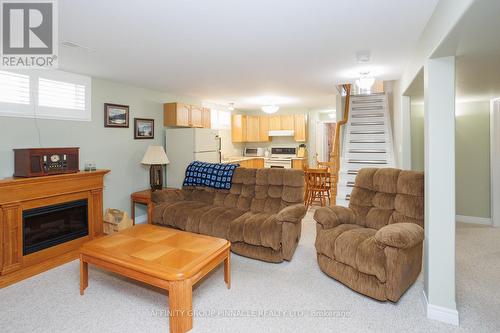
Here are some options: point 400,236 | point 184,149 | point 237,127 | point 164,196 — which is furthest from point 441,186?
point 237,127

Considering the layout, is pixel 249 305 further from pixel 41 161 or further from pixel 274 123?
pixel 274 123

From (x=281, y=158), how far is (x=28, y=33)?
605cm

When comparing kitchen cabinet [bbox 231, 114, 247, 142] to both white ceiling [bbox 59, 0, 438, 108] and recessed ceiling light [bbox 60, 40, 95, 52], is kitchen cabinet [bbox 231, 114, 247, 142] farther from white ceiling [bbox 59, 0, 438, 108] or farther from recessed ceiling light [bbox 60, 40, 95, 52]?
recessed ceiling light [bbox 60, 40, 95, 52]

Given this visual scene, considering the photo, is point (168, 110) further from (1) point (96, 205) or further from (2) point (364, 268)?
(2) point (364, 268)

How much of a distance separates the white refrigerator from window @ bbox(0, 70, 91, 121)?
146 centimetres

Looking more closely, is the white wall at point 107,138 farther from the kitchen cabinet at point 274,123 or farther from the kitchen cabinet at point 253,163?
the kitchen cabinet at point 274,123

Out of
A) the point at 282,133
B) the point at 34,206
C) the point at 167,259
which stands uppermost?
the point at 282,133

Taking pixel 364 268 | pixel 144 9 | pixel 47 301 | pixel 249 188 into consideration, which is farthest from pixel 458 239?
pixel 47 301

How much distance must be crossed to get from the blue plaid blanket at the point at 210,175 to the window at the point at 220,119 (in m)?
2.56

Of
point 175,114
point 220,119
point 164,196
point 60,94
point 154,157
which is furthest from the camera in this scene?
point 220,119

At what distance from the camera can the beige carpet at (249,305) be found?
2.06m

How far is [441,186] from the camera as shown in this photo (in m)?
2.10

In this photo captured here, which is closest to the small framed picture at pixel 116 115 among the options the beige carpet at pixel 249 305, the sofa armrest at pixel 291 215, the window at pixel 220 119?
the beige carpet at pixel 249 305

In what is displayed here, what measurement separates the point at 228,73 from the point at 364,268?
2950 mm
